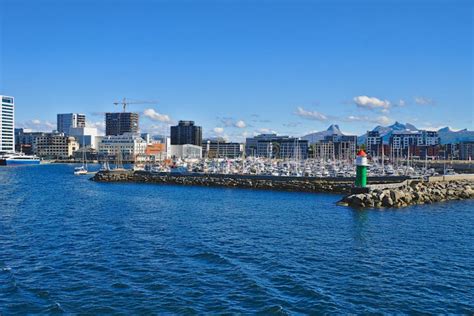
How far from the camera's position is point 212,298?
51.2 feet

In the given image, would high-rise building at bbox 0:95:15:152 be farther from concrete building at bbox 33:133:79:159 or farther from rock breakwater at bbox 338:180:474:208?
rock breakwater at bbox 338:180:474:208

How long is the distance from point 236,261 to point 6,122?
175961 mm

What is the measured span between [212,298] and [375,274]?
6881 mm

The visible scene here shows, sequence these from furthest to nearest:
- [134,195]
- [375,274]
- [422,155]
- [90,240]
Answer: [422,155] < [134,195] < [90,240] < [375,274]

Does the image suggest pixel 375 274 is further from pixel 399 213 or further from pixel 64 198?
pixel 64 198

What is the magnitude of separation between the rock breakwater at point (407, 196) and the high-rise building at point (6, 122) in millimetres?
160794

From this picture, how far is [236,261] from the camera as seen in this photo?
795 inches

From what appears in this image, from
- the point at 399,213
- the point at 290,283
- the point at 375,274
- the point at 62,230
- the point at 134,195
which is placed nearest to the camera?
the point at 290,283

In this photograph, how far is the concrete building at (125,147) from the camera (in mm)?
184250

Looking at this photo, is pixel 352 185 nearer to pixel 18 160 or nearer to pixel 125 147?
pixel 125 147

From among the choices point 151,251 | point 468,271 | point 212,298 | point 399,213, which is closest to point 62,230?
point 151,251

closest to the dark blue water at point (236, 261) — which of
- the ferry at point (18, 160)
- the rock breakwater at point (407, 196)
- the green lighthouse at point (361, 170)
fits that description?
the rock breakwater at point (407, 196)

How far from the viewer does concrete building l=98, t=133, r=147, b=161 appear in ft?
604

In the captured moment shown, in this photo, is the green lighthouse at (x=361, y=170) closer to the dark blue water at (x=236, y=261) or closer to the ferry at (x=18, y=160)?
the dark blue water at (x=236, y=261)
